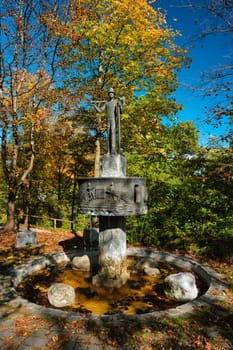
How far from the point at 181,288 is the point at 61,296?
92.7 inches

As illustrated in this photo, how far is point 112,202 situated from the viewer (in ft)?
18.6

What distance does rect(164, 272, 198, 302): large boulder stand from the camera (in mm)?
4914

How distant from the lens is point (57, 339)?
10.9 ft

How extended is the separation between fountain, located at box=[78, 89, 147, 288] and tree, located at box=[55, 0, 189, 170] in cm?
468

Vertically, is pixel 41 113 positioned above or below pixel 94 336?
above

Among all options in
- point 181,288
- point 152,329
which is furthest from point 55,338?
point 181,288

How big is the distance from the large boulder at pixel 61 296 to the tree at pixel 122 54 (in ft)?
24.5

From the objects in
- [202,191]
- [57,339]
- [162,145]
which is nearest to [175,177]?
[202,191]

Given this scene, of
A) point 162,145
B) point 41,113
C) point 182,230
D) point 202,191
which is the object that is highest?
point 41,113

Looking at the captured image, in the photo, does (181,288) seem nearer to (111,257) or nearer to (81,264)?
(111,257)

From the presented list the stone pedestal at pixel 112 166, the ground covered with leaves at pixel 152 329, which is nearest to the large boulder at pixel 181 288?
the ground covered with leaves at pixel 152 329

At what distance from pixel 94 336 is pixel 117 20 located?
11579 millimetres

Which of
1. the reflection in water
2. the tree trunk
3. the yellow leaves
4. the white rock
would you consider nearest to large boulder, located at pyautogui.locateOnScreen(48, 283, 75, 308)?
the reflection in water

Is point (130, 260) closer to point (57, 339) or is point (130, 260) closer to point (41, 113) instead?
point (57, 339)
